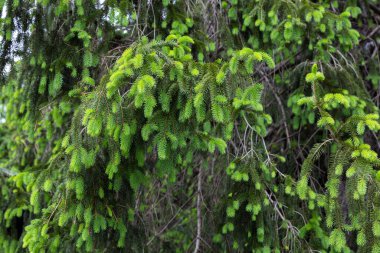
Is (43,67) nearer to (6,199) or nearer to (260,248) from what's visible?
(6,199)

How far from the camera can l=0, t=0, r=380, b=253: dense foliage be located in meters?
2.75

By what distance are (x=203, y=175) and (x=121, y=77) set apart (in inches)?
98.1

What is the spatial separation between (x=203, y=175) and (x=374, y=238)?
8.04 ft

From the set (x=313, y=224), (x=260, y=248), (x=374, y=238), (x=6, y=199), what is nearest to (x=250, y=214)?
(x=260, y=248)

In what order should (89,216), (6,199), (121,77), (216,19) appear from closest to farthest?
(121,77) → (89,216) → (216,19) → (6,199)

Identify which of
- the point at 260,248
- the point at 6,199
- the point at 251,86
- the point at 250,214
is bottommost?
the point at 260,248

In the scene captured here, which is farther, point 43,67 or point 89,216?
point 43,67

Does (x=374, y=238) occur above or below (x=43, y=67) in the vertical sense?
below

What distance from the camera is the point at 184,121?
287 centimetres

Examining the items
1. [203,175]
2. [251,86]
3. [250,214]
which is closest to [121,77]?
[251,86]

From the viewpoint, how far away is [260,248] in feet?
11.8

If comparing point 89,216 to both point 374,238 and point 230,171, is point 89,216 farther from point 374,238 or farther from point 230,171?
point 374,238

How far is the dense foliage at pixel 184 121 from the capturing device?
108 inches

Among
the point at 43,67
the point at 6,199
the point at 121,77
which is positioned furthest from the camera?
the point at 6,199
